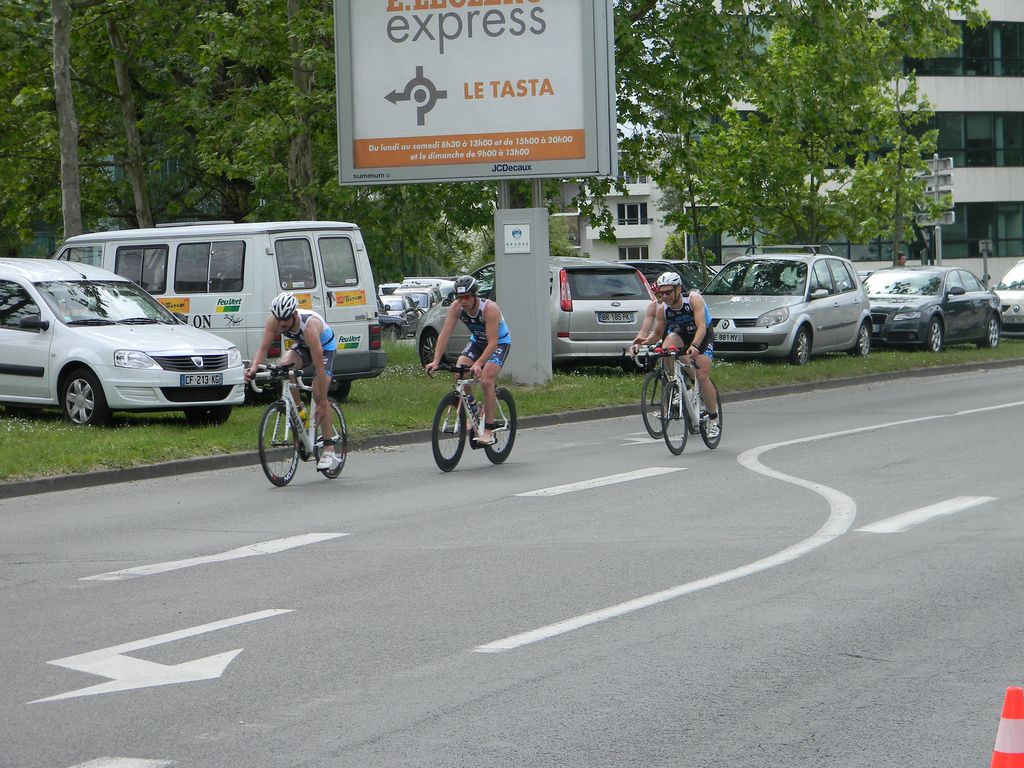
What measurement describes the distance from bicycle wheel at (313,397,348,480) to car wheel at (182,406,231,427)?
4363mm

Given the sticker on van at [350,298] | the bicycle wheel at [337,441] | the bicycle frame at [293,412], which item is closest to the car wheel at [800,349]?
the sticker on van at [350,298]

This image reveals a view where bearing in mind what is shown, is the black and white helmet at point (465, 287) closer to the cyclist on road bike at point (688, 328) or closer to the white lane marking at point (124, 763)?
the cyclist on road bike at point (688, 328)

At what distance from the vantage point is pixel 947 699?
5.84m

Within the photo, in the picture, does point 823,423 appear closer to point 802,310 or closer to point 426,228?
point 802,310

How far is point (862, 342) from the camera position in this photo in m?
28.5

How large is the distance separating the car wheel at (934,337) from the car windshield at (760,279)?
395cm

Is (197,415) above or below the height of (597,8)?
below

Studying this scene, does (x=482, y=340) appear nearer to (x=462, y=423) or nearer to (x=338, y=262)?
(x=462, y=423)

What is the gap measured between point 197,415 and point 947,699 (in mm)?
12923

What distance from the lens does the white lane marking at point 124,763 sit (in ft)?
16.9

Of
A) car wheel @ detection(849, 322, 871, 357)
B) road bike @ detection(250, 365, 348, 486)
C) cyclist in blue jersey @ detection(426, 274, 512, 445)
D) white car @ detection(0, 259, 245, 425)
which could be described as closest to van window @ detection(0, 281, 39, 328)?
white car @ detection(0, 259, 245, 425)

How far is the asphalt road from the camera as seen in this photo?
5.45 metres

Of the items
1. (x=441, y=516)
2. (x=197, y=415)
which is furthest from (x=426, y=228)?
(x=441, y=516)

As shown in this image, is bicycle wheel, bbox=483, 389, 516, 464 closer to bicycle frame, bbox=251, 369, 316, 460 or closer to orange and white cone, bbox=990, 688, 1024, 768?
bicycle frame, bbox=251, 369, 316, 460
